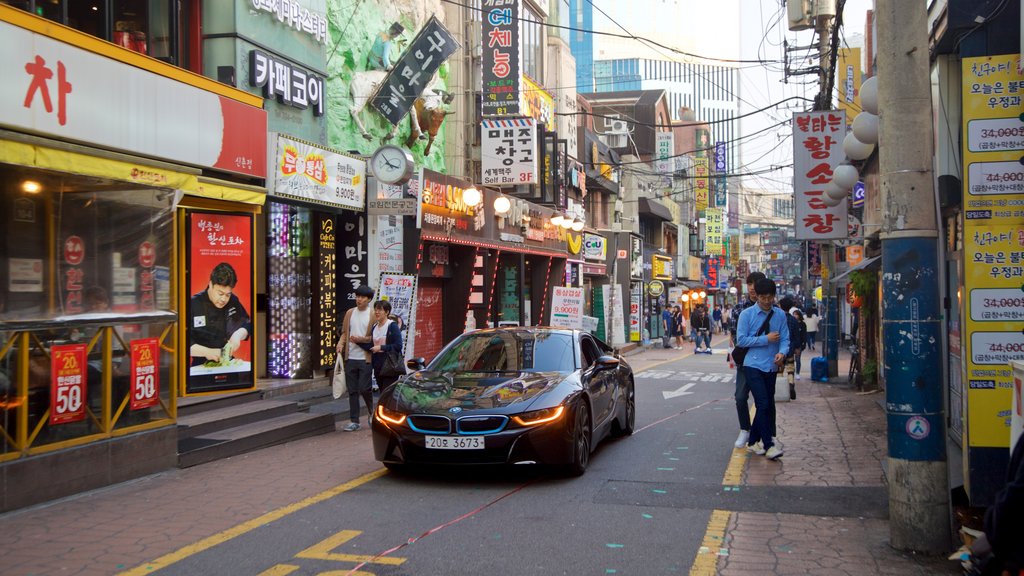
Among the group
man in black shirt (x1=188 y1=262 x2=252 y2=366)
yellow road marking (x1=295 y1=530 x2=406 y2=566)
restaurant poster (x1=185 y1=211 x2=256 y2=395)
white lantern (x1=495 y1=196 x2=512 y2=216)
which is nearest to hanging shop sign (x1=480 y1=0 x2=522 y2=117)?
white lantern (x1=495 y1=196 x2=512 y2=216)

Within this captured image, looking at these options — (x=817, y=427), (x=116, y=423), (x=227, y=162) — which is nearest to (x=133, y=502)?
(x=116, y=423)

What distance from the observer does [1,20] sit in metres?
7.68

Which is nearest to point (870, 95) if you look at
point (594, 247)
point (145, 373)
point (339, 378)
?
point (339, 378)

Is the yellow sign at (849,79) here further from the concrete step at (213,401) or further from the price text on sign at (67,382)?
the price text on sign at (67,382)

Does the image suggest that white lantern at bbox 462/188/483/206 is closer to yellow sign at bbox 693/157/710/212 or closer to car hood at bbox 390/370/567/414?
car hood at bbox 390/370/567/414

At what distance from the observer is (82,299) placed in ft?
26.5

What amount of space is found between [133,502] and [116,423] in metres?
1.14

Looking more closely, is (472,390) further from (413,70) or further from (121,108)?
(413,70)

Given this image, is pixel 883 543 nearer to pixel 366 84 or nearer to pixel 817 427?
pixel 817 427

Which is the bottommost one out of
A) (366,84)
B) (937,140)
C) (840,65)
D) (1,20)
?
(937,140)

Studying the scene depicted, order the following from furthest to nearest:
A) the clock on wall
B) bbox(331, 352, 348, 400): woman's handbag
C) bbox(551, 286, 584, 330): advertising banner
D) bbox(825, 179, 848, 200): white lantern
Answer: bbox(551, 286, 584, 330): advertising banner, the clock on wall, bbox(825, 179, 848, 200): white lantern, bbox(331, 352, 348, 400): woman's handbag

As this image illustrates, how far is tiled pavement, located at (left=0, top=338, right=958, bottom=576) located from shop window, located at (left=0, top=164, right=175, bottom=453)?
79cm

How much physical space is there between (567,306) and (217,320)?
1162cm

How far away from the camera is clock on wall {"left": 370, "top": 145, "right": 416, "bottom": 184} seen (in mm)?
15266
